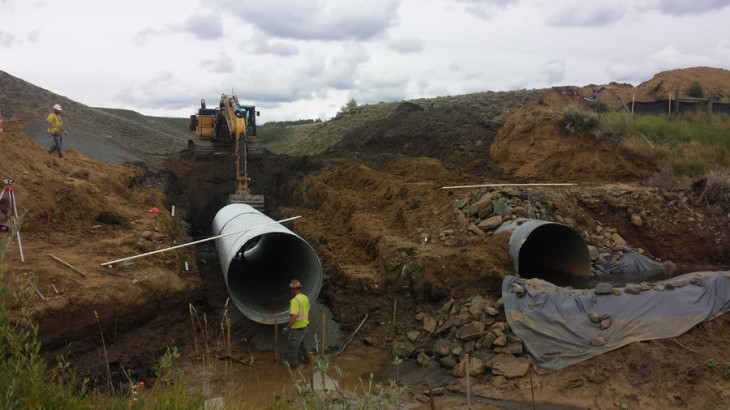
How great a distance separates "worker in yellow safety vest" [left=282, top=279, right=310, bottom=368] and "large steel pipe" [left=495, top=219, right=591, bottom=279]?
13.3 ft

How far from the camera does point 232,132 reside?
18.2 meters

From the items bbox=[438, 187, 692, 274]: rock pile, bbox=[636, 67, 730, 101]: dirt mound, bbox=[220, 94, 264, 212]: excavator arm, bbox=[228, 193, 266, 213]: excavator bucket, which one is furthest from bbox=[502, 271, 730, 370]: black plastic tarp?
bbox=[636, 67, 730, 101]: dirt mound

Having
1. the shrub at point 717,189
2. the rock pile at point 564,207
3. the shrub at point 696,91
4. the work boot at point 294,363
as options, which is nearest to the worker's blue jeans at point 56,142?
the work boot at point 294,363

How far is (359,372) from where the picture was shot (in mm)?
8297

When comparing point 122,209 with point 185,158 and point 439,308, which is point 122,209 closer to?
point 439,308

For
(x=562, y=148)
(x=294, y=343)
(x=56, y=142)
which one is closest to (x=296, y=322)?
(x=294, y=343)

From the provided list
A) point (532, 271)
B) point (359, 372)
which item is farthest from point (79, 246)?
point (532, 271)

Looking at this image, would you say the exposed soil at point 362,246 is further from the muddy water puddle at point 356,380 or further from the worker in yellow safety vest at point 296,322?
the worker in yellow safety vest at point 296,322

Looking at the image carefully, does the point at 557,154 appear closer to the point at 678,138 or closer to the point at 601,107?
the point at 678,138

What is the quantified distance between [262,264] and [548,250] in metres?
7.20

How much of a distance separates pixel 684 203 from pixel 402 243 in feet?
24.6

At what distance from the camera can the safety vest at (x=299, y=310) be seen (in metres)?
8.41

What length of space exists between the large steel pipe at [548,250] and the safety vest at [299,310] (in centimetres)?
402

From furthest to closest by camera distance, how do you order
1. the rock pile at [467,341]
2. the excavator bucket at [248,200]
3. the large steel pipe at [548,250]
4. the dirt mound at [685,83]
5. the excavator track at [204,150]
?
the dirt mound at [685,83]
the excavator track at [204,150]
the excavator bucket at [248,200]
the large steel pipe at [548,250]
the rock pile at [467,341]
